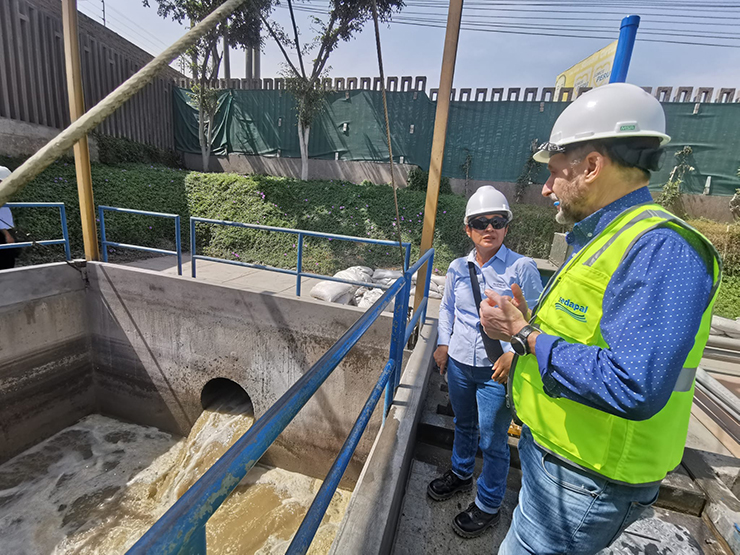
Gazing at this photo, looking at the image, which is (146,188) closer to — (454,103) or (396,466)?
(454,103)

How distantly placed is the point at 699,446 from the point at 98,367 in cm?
673

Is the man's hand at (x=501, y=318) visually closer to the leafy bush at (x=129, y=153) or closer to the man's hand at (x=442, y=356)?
the man's hand at (x=442, y=356)

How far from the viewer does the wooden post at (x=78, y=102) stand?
153 inches

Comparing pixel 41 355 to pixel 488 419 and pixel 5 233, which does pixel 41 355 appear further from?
pixel 488 419

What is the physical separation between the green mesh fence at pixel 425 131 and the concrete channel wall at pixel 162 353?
7469 millimetres

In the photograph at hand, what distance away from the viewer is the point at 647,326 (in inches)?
30.7

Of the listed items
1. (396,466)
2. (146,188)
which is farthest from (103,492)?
(146,188)

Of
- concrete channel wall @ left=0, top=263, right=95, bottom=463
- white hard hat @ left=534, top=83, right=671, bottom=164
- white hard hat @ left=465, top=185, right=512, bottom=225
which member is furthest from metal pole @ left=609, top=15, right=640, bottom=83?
concrete channel wall @ left=0, top=263, right=95, bottom=463

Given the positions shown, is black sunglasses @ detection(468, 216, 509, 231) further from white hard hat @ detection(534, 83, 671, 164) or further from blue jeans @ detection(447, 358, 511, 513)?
white hard hat @ detection(534, 83, 671, 164)

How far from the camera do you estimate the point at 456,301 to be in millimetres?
2098

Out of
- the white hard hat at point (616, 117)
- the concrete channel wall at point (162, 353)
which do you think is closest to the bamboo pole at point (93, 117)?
the white hard hat at point (616, 117)

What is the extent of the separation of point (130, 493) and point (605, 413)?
499 cm

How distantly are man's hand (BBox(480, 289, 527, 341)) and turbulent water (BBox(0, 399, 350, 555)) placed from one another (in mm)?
3364

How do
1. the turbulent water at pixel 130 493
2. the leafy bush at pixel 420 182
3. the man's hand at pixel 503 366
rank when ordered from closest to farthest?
the man's hand at pixel 503 366 < the turbulent water at pixel 130 493 < the leafy bush at pixel 420 182
